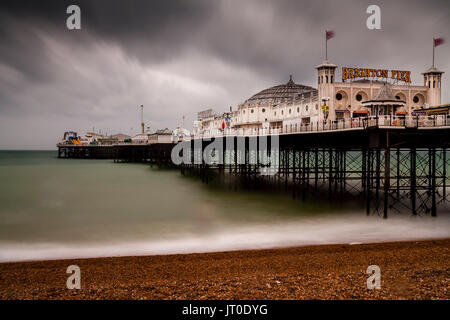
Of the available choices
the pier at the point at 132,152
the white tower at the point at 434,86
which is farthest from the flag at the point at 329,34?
the pier at the point at 132,152

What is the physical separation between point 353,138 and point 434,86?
75.1ft

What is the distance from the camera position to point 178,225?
18.2 metres

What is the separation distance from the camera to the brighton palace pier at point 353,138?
18.0m

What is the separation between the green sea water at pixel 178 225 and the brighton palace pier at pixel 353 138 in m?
2.32

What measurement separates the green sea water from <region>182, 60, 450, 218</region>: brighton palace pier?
232 cm

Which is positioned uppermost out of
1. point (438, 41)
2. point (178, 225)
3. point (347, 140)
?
point (438, 41)

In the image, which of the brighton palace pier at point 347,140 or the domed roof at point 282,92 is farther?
the domed roof at point 282,92

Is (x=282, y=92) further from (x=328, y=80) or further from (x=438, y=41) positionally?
(x=438, y=41)

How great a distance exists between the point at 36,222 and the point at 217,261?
14.0 metres

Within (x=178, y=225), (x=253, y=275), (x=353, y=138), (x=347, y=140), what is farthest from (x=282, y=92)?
(x=253, y=275)

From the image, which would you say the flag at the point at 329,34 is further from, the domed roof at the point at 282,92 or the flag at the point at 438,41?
the domed roof at the point at 282,92

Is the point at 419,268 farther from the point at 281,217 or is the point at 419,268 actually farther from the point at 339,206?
the point at 339,206

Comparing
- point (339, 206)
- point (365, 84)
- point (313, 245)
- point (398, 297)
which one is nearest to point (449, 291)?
point (398, 297)

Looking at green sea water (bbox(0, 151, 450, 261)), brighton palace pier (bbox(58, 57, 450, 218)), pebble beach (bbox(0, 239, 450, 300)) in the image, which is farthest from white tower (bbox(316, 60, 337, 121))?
pebble beach (bbox(0, 239, 450, 300))
